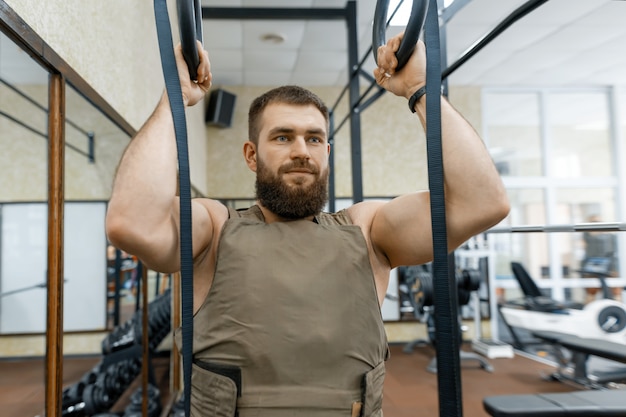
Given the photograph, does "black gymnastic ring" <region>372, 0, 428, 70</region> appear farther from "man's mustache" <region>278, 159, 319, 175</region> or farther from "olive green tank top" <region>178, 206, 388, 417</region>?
"olive green tank top" <region>178, 206, 388, 417</region>

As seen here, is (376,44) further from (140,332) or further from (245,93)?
(245,93)

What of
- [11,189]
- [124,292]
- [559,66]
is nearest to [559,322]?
[559,66]

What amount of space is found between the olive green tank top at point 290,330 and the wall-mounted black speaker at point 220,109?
15.3 ft

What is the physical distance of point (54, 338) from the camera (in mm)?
1339

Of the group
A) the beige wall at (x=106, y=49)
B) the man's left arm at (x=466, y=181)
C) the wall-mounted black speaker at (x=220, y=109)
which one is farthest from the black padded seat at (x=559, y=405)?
the wall-mounted black speaker at (x=220, y=109)

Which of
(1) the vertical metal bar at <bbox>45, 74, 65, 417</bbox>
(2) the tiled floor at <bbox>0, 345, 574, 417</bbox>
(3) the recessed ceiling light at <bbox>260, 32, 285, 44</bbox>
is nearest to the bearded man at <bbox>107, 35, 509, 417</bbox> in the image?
(1) the vertical metal bar at <bbox>45, 74, 65, 417</bbox>

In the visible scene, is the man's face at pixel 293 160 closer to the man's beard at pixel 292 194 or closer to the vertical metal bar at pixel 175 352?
the man's beard at pixel 292 194

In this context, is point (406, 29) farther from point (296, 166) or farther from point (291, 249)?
point (291, 249)

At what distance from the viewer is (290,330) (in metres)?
0.88

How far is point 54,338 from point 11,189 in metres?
0.46

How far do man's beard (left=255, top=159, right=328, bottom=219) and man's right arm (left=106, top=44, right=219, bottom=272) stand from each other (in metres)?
0.23

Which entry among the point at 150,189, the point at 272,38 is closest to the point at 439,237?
the point at 150,189

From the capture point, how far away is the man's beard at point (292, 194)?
39.0 inches

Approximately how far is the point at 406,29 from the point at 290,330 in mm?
577
